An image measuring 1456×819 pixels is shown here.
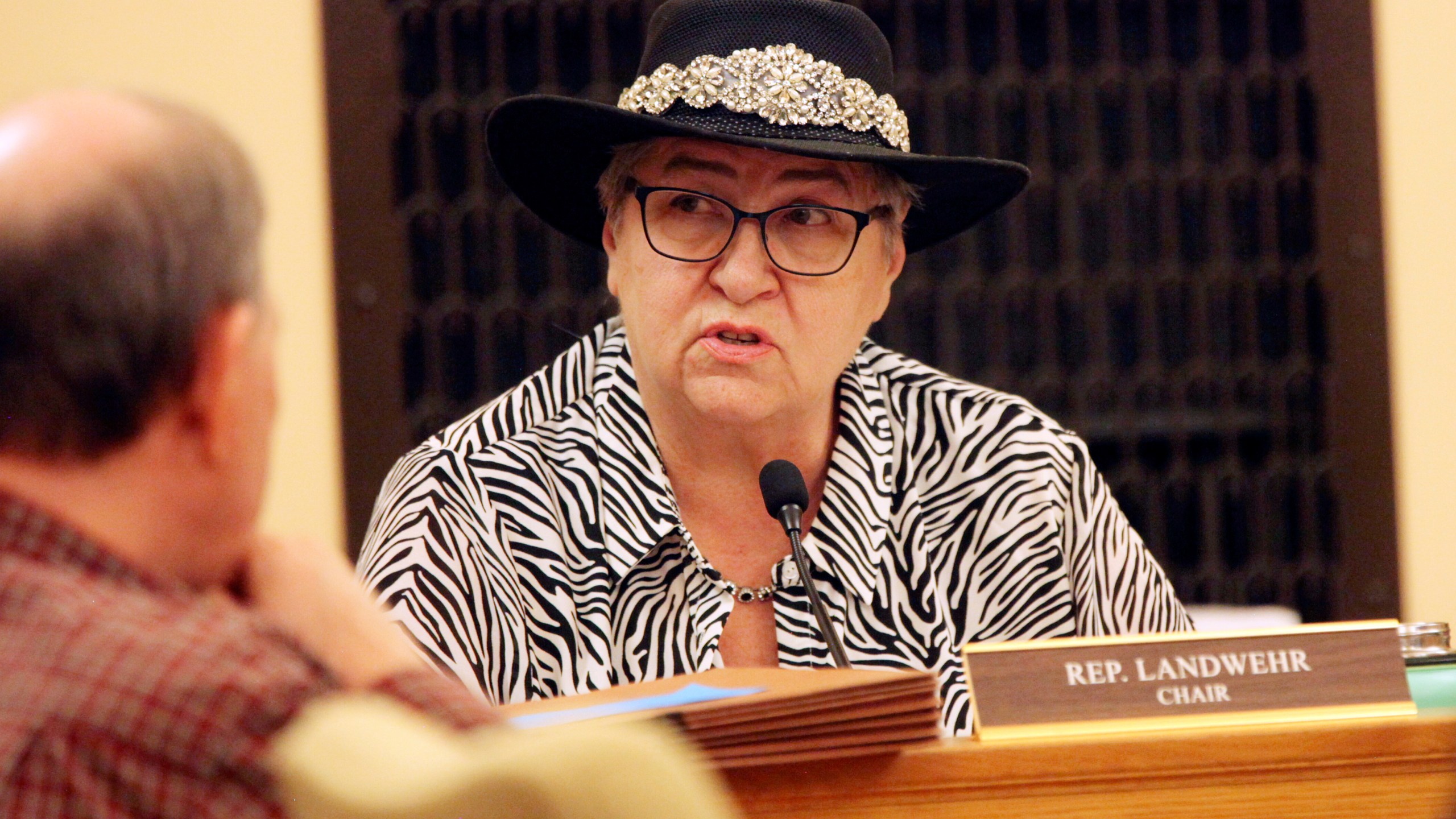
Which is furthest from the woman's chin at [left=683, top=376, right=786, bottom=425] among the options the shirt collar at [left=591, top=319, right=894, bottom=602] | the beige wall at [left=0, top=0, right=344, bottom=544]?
the beige wall at [left=0, top=0, right=344, bottom=544]

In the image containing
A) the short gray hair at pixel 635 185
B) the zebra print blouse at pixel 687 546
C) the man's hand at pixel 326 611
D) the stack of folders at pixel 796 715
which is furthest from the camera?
the short gray hair at pixel 635 185

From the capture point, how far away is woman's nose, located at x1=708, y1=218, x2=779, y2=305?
1.75 meters

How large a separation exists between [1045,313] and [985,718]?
220cm

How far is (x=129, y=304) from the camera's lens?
678mm

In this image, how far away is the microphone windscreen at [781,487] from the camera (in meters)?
1.55

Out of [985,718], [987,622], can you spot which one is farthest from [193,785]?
[987,622]

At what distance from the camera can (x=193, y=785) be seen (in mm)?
658

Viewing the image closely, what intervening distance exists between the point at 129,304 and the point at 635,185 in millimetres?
1191

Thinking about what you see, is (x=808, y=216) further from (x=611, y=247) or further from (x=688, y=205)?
(x=611, y=247)

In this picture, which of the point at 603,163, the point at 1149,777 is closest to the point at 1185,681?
the point at 1149,777

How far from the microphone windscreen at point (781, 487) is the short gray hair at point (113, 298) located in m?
0.89

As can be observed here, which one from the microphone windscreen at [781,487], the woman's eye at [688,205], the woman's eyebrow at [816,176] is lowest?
the microphone windscreen at [781,487]

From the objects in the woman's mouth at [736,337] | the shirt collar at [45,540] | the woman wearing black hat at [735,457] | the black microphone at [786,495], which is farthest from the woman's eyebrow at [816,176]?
the shirt collar at [45,540]

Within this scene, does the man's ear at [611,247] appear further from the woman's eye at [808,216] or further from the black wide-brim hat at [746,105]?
the woman's eye at [808,216]
